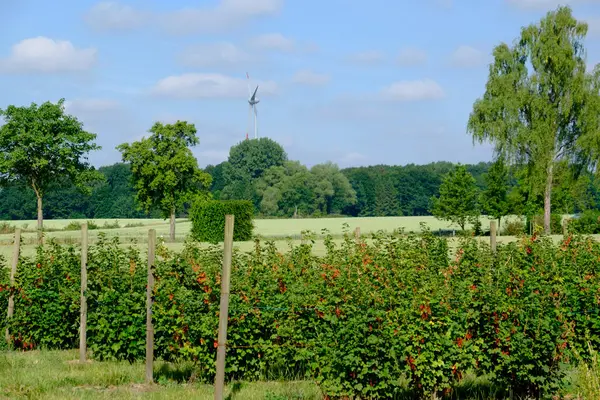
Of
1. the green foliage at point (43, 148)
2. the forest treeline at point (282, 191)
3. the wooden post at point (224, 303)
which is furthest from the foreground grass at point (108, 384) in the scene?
the forest treeline at point (282, 191)

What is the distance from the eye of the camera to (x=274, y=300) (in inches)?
404

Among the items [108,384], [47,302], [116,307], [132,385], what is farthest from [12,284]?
[132,385]

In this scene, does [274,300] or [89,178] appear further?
[89,178]

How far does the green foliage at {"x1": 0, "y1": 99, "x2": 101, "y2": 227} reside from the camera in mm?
52875

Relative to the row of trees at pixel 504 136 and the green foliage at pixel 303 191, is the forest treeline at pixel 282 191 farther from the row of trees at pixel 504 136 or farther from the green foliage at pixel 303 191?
the row of trees at pixel 504 136

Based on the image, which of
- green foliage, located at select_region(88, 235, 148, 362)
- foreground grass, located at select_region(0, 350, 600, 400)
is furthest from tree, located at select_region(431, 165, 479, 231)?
foreground grass, located at select_region(0, 350, 600, 400)

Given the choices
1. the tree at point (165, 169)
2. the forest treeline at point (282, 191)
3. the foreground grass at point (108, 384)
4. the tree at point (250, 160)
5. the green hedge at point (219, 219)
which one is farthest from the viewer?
the tree at point (250, 160)

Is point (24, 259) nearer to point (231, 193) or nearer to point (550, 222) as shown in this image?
point (550, 222)

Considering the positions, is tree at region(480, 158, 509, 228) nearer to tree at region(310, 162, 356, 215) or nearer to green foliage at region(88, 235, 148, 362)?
green foliage at region(88, 235, 148, 362)

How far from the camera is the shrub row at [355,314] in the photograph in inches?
344

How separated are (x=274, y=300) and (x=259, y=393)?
131cm

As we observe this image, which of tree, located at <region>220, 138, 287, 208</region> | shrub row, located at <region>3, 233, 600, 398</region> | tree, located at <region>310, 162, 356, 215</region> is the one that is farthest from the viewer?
tree, located at <region>220, 138, 287, 208</region>

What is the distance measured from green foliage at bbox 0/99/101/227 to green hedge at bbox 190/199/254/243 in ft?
31.3

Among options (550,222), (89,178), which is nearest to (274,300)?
(89,178)
